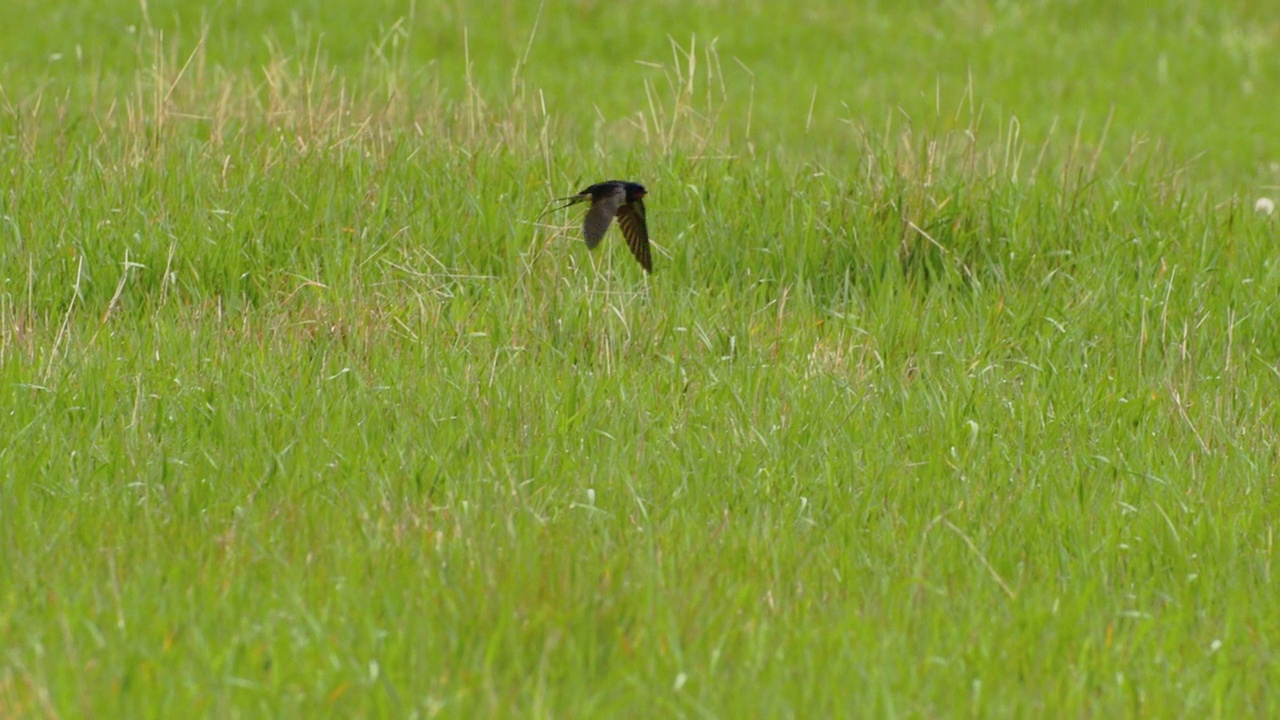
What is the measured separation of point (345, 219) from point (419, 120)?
1231 mm

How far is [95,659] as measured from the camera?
8.48 ft

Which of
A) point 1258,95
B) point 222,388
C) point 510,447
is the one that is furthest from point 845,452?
point 1258,95

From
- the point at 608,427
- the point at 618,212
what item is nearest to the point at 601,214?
the point at 618,212

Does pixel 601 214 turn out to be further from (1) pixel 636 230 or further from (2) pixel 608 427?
(2) pixel 608 427

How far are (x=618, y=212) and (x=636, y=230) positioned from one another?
92 millimetres

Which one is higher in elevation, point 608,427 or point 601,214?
point 601,214

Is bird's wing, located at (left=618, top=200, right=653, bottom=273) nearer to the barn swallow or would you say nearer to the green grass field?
the barn swallow

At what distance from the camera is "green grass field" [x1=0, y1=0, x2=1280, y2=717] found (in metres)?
2.69

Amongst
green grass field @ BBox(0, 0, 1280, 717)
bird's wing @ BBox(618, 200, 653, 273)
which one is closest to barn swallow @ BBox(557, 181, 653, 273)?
bird's wing @ BBox(618, 200, 653, 273)

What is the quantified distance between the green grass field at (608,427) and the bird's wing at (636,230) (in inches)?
4.8

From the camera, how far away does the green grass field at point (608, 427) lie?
2.69m

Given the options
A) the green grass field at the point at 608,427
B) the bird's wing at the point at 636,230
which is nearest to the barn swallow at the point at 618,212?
the bird's wing at the point at 636,230

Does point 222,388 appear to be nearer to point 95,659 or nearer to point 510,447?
point 510,447

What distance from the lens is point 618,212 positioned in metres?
4.62
